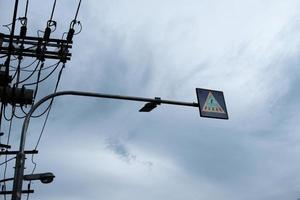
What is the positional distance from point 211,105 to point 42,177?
Result: 470cm

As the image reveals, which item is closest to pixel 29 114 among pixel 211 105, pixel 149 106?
pixel 149 106

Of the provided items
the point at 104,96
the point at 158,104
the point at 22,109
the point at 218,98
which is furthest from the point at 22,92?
the point at 218,98

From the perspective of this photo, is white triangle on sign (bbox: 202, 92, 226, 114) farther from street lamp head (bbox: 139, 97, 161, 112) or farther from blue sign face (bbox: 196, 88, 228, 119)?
street lamp head (bbox: 139, 97, 161, 112)

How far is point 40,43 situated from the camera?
40.3 ft

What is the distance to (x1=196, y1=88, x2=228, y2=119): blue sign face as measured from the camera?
9664 mm

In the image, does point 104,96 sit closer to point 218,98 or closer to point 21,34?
point 218,98

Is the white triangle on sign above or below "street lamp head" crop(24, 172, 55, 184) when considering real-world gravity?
above

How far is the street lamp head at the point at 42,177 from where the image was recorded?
10602mm

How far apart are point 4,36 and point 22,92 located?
1.90 m

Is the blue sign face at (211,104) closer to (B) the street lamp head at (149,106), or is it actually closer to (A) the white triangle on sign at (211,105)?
(A) the white triangle on sign at (211,105)

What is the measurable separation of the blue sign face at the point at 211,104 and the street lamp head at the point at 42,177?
4423mm

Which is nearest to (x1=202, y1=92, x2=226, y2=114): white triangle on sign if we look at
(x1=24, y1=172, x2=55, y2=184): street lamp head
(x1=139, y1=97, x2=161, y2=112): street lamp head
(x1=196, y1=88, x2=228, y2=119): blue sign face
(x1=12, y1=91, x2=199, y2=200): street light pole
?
(x1=196, y1=88, x2=228, y2=119): blue sign face

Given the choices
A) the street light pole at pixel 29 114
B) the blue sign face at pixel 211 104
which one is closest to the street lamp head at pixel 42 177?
the street light pole at pixel 29 114

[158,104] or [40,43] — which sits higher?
[40,43]
